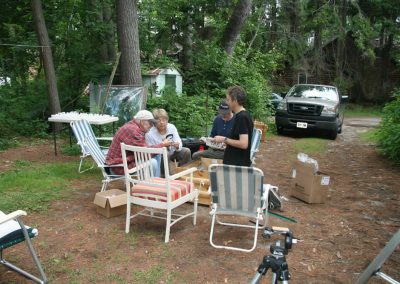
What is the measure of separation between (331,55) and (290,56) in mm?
4170

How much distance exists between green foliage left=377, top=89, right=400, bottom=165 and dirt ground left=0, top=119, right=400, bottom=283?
195 cm

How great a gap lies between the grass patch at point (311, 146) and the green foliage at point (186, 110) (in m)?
2.43

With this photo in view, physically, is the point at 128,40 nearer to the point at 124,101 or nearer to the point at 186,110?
the point at 124,101

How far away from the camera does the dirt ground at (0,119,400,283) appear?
349 centimetres

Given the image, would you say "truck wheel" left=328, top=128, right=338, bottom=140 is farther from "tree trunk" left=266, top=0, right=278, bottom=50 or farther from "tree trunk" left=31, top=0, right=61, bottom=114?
"tree trunk" left=266, top=0, right=278, bottom=50

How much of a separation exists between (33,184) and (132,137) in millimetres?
2007

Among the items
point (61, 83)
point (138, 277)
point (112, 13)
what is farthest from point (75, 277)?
point (112, 13)

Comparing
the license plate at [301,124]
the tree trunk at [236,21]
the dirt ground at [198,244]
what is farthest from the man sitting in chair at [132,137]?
the tree trunk at [236,21]

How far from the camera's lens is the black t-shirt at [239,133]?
430 centimetres

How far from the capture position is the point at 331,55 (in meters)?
25.4

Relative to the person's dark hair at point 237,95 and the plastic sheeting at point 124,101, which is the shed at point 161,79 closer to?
the plastic sheeting at point 124,101

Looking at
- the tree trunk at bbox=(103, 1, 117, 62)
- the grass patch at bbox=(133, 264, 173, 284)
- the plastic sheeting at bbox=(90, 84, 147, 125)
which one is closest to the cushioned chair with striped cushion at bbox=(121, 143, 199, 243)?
the grass patch at bbox=(133, 264, 173, 284)

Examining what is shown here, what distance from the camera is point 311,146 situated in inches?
396

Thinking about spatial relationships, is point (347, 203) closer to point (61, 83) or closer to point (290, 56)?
point (61, 83)
